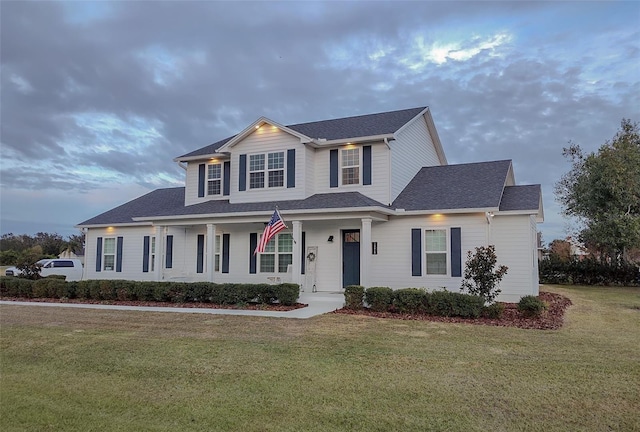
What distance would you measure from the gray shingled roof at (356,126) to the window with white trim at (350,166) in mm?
595

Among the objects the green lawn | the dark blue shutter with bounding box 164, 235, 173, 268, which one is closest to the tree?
the green lawn

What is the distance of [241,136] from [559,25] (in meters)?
11.5

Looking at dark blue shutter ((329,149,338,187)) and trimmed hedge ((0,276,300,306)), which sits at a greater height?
dark blue shutter ((329,149,338,187))

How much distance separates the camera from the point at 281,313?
12625 millimetres

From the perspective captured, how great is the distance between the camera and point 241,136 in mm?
18219

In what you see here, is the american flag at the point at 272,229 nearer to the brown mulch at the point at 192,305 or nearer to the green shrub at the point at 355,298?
the brown mulch at the point at 192,305

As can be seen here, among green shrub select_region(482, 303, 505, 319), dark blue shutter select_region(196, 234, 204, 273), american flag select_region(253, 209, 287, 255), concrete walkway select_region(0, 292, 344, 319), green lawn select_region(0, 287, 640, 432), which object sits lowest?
green lawn select_region(0, 287, 640, 432)

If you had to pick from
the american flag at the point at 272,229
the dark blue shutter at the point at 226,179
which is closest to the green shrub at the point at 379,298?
the american flag at the point at 272,229

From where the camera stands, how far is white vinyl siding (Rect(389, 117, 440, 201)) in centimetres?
1712

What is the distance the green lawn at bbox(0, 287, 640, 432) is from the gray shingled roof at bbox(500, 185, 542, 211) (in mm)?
4774

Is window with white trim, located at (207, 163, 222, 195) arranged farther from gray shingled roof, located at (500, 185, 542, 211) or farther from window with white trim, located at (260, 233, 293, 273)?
gray shingled roof, located at (500, 185, 542, 211)

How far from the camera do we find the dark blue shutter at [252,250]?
18547 millimetres

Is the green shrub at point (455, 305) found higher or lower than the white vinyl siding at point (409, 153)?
lower

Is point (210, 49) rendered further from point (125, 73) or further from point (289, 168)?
point (289, 168)
